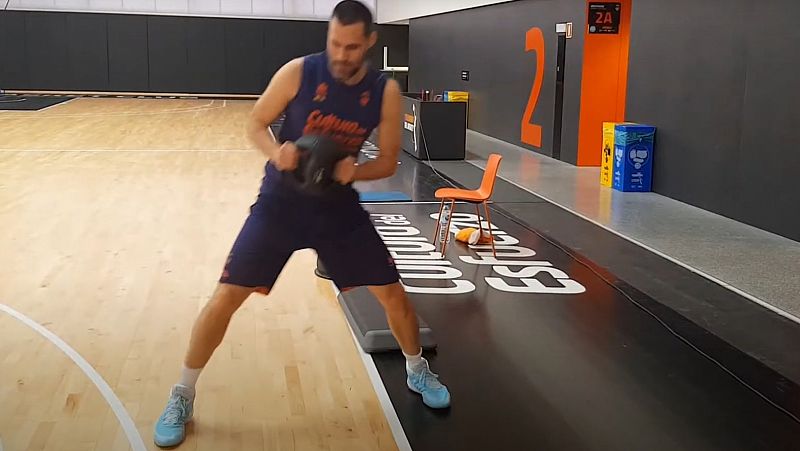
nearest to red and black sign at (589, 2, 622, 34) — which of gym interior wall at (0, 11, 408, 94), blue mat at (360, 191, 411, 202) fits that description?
blue mat at (360, 191, 411, 202)

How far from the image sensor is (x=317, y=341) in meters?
3.99

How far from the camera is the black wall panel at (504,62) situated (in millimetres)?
10523

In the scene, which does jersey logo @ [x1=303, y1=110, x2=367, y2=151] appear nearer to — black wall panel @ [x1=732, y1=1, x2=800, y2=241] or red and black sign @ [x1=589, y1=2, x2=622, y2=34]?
black wall panel @ [x1=732, y1=1, x2=800, y2=241]

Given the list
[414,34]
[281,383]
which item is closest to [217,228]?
[281,383]

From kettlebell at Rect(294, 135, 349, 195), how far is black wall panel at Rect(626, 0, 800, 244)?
4.64 meters

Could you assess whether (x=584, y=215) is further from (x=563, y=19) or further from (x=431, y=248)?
(x=563, y=19)

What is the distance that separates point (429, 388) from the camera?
3.21 metres

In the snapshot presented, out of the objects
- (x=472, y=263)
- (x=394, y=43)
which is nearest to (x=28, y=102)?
(x=394, y=43)

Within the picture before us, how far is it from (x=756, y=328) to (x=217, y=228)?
12.7ft

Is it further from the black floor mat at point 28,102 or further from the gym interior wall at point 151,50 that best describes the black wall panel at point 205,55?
the black floor mat at point 28,102

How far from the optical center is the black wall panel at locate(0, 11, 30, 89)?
68.8 ft

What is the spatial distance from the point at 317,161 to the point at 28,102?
1794cm

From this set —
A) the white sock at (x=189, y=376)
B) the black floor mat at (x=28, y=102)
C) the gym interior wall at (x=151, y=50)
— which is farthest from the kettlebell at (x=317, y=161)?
the gym interior wall at (x=151, y=50)

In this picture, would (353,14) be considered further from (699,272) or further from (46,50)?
(46,50)
